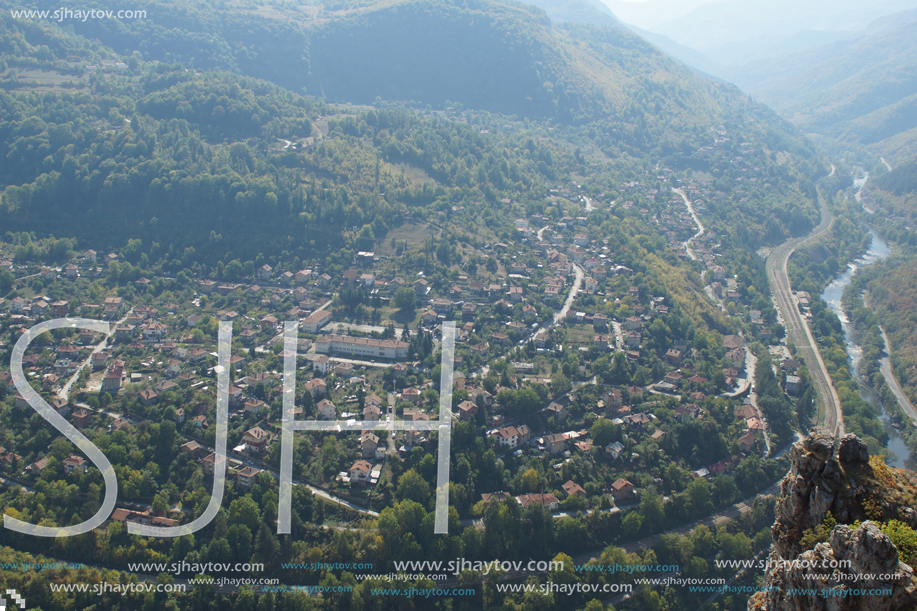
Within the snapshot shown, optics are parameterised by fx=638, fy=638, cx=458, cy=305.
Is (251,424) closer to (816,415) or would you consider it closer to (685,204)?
(816,415)

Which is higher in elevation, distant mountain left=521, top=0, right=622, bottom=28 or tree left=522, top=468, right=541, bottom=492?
distant mountain left=521, top=0, right=622, bottom=28

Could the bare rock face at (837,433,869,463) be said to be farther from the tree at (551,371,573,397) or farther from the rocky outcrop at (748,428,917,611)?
the tree at (551,371,573,397)

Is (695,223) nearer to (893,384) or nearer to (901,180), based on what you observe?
(893,384)

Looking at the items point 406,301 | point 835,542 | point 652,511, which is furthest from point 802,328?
point 835,542

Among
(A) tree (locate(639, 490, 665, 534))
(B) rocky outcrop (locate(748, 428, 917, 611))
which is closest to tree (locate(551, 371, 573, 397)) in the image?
(A) tree (locate(639, 490, 665, 534))

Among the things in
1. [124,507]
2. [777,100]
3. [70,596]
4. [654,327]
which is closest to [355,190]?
[654,327]

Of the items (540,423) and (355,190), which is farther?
(355,190)
